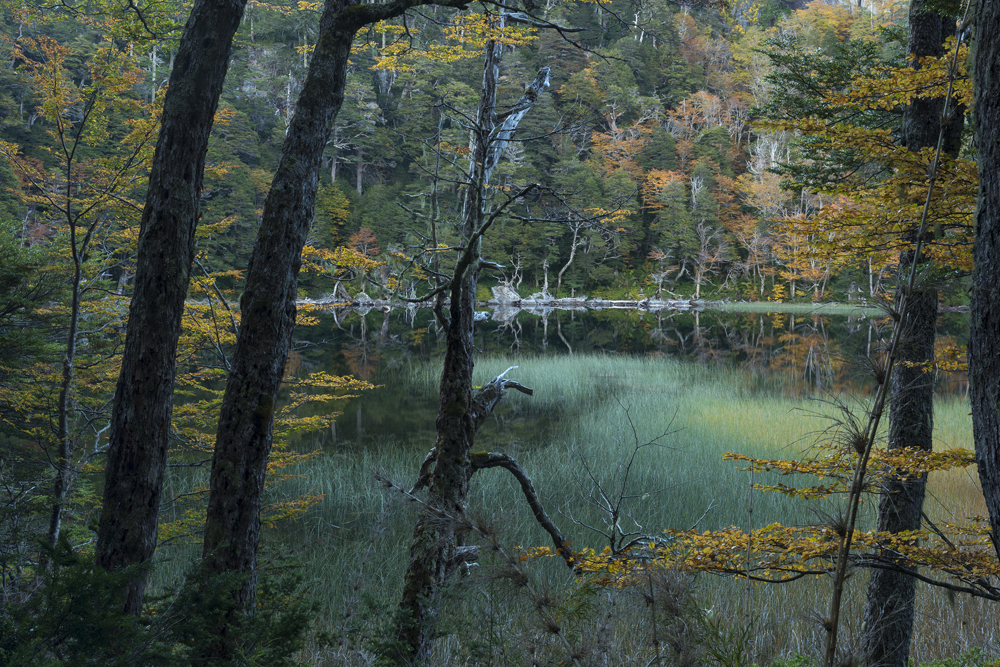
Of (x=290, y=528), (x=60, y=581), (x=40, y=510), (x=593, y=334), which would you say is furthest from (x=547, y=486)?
(x=593, y=334)

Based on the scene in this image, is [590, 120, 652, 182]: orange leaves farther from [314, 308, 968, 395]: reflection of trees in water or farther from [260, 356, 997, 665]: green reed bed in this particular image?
[260, 356, 997, 665]: green reed bed

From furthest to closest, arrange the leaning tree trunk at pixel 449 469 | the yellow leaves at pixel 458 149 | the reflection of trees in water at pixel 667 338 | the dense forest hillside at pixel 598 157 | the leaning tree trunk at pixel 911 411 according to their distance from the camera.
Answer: the dense forest hillside at pixel 598 157, the reflection of trees in water at pixel 667 338, the yellow leaves at pixel 458 149, the leaning tree trunk at pixel 911 411, the leaning tree trunk at pixel 449 469

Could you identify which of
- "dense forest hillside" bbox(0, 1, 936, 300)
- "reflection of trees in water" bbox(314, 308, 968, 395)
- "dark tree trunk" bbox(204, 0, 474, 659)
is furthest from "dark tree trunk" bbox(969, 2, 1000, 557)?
"dense forest hillside" bbox(0, 1, 936, 300)

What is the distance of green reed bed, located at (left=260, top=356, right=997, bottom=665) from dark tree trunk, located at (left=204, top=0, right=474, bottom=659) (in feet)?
1.79

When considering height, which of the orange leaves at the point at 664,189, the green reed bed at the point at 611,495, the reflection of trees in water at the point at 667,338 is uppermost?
the orange leaves at the point at 664,189

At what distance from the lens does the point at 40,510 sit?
3.45m

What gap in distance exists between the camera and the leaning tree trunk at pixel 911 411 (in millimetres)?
3266

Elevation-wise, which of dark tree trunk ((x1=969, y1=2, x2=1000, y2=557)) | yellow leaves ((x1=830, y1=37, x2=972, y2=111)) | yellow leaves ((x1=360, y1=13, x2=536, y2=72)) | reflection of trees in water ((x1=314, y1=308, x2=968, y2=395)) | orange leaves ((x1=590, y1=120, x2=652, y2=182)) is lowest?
reflection of trees in water ((x1=314, y1=308, x2=968, y2=395))

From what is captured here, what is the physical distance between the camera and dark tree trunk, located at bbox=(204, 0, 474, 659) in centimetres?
245

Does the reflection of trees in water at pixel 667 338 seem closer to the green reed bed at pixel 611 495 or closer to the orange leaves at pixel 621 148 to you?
the green reed bed at pixel 611 495

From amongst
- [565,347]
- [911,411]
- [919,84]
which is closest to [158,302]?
[919,84]

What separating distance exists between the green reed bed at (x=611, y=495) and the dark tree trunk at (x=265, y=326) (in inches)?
21.5

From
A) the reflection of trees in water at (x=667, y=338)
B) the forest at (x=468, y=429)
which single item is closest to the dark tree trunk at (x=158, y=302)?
the forest at (x=468, y=429)

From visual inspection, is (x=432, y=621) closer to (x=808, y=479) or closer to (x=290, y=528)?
(x=290, y=528)
